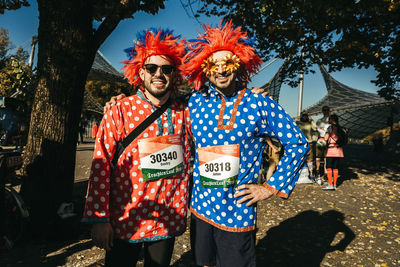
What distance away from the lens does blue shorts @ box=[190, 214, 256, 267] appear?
167 cm

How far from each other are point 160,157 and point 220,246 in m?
0.78

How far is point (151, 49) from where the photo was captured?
5.79 feet

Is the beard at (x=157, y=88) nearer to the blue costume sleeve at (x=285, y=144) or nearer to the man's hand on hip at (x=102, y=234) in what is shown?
the blue costume sleeve at (x=285, y=144)

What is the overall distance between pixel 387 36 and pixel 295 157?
8383 millimetres

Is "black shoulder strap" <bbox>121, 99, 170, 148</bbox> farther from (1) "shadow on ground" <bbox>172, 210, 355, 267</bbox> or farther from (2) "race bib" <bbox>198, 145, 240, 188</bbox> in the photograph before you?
(1) "shadow on ground" <bbox>172, 210, 355, 267</bbox>

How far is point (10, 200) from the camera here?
3084mm

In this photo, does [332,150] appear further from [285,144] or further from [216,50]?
[216,50]

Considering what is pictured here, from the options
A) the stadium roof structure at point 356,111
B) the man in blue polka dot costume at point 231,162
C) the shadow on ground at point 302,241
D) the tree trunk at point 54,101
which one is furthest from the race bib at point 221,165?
the stadium roof structure at point 356,111

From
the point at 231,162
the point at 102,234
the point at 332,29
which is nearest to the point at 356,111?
the point at 332,29

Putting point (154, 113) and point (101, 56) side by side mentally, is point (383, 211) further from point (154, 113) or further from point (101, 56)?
point (101, 56)

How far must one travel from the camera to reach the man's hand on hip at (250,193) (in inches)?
65.4

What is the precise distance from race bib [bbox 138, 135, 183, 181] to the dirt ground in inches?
69.9

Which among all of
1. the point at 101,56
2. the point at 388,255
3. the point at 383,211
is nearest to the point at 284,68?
the point at 383,211

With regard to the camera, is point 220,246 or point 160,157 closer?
point 160,157
